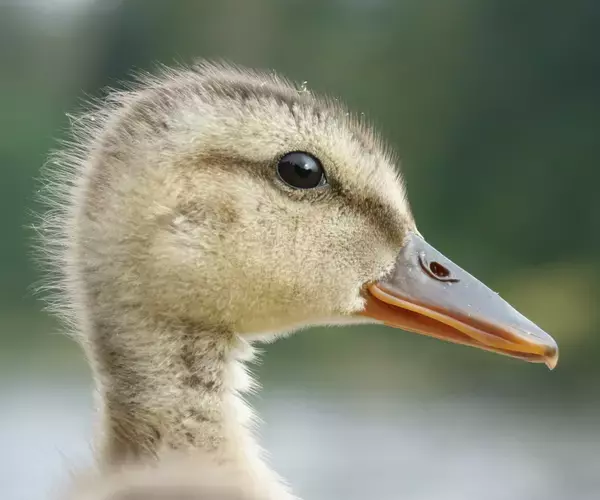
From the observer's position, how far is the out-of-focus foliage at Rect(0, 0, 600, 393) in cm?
750

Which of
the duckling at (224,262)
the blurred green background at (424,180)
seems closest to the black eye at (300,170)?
the duckling at (224,262)

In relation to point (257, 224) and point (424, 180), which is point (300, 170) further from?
point (424, 180)

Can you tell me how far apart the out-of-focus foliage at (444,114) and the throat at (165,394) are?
18.5 ft

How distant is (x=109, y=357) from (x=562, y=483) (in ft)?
16.9

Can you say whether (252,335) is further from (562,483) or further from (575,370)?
(575,370)

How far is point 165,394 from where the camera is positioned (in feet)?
5.56

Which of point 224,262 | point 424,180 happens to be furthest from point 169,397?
point 424,180

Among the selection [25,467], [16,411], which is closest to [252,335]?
[25,467]

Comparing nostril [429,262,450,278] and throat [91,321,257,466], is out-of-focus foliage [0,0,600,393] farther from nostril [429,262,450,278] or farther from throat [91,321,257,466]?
throat [91,321,257,466]

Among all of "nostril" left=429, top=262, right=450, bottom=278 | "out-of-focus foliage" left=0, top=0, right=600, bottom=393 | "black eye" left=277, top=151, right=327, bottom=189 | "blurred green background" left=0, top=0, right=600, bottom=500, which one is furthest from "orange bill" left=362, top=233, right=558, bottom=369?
"out-of-focus foliage" left=0, top=0, right=600, bottom=393

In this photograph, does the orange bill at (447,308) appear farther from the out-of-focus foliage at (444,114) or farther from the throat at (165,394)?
the out-of-focus foliage at (444,114)

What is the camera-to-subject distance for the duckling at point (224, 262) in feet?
5.57

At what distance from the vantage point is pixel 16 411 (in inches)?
298

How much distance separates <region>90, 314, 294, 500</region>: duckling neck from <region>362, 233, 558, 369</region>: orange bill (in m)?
0.34
